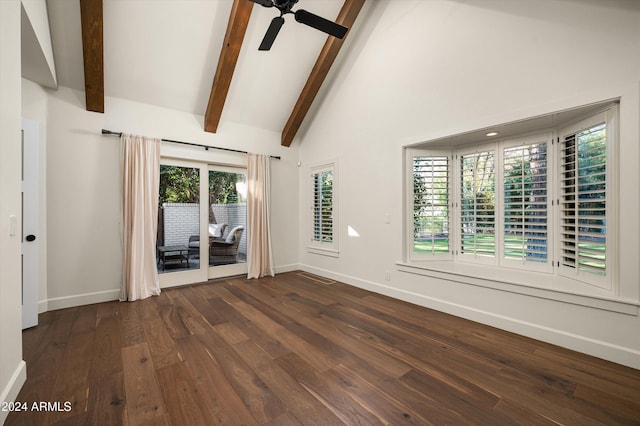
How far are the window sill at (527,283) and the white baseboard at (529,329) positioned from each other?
30 cm

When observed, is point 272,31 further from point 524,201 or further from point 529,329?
point 529,329

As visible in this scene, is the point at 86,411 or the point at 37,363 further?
the point at 37,363

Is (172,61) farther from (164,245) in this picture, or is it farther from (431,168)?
(431,168)

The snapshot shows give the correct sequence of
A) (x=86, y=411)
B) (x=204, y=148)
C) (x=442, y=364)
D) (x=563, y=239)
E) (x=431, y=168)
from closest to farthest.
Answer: (x=86, y=411)
(x=442, y=364)
(x=563, y=239)
(x=431, y=168)
(x=204, y=148)

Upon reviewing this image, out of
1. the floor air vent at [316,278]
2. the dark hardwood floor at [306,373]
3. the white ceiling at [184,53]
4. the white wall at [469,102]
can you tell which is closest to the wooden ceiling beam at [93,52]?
the white ceiling at [184,53]

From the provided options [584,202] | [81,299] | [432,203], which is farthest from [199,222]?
[584,202]

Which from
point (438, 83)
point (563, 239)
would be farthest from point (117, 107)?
point (563, 239)

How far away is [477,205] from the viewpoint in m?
3.32

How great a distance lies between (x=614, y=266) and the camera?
221 centimetres

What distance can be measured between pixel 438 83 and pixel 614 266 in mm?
2496

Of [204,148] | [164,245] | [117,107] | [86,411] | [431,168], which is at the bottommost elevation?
[86,411]

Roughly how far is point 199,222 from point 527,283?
4.52 m

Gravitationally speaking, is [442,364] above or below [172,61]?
below

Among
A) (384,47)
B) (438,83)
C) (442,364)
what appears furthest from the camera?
(384,47)
